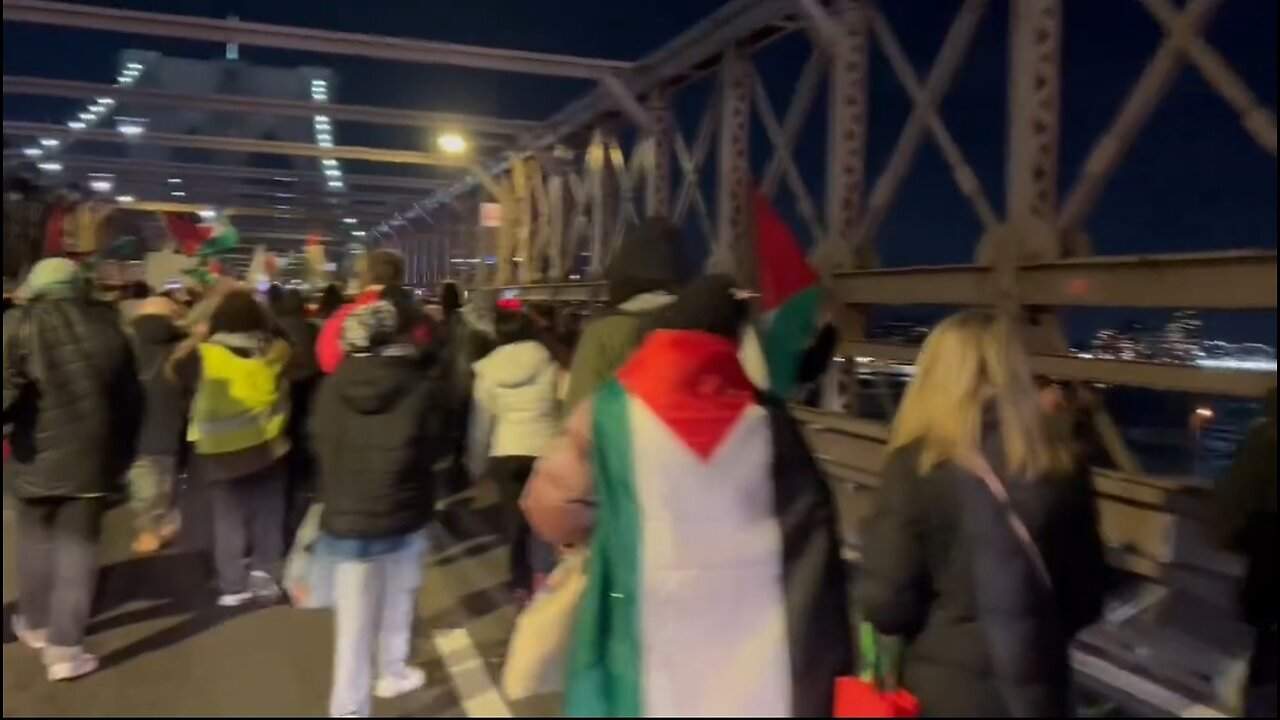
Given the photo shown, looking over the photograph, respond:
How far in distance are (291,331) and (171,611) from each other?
6.56 feet

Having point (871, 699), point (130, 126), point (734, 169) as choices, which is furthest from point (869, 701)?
point (130, 126)

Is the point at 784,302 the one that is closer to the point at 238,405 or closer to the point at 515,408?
the point at 515,408

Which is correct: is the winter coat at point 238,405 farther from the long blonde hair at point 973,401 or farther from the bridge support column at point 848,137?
the long blonde hair at point 973,401

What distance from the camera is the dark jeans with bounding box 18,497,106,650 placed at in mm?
5176

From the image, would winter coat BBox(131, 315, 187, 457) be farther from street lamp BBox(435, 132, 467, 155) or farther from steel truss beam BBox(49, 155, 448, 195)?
street lamp BBox(435, 132, 467, 155)

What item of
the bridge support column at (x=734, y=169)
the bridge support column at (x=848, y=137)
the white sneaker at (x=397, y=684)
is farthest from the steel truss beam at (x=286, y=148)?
the white sneaker at (x=397, y=684)

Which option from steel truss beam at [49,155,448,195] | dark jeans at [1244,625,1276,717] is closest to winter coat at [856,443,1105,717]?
dark jeans at [1244,625,1276,717]

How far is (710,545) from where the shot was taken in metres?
2.81

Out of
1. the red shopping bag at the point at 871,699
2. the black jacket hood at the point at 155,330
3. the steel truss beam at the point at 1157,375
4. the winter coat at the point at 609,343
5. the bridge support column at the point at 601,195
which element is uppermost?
the bridge support column at the point at 601,195

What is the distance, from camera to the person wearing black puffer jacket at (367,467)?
4.54 m

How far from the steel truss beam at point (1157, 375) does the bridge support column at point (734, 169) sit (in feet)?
15.8

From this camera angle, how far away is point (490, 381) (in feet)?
21.2

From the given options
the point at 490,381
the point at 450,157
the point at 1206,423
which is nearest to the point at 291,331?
the point at 490,381

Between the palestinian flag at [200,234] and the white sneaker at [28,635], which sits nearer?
the white sneaker at [28,635]
